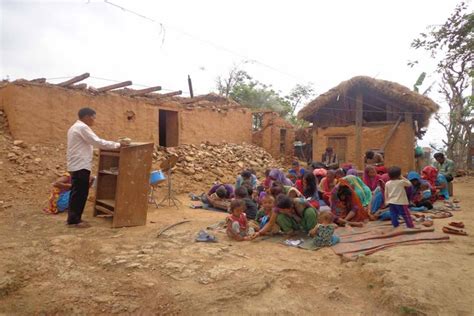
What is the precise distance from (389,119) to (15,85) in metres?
10.5

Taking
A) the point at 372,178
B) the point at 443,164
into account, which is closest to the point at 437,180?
the point at 443,164

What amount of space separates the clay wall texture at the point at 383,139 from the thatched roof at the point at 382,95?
0.61 metres

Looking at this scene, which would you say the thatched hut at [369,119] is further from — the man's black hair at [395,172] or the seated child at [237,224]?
the seated child at [237,224]

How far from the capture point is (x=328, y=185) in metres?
5.96

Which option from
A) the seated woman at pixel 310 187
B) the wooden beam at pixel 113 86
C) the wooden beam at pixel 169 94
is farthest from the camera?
the wooden beam at pixel 169 94

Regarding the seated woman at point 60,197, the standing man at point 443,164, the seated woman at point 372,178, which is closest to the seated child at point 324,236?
the seated woman at point 372,178

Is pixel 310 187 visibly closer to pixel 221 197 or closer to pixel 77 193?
pixel 221 197

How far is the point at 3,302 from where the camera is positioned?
2.56 meters

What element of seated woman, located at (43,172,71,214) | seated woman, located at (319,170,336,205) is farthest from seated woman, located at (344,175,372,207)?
seated woman, located at (43,172,71,214)

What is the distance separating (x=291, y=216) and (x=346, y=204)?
1.27 metres

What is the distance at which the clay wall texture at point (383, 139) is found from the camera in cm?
1012

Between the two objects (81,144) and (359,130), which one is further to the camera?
(359,130)

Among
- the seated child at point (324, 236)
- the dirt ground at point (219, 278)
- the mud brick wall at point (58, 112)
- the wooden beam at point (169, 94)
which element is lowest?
the dirt ground at point (219, 278)

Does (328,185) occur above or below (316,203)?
above
